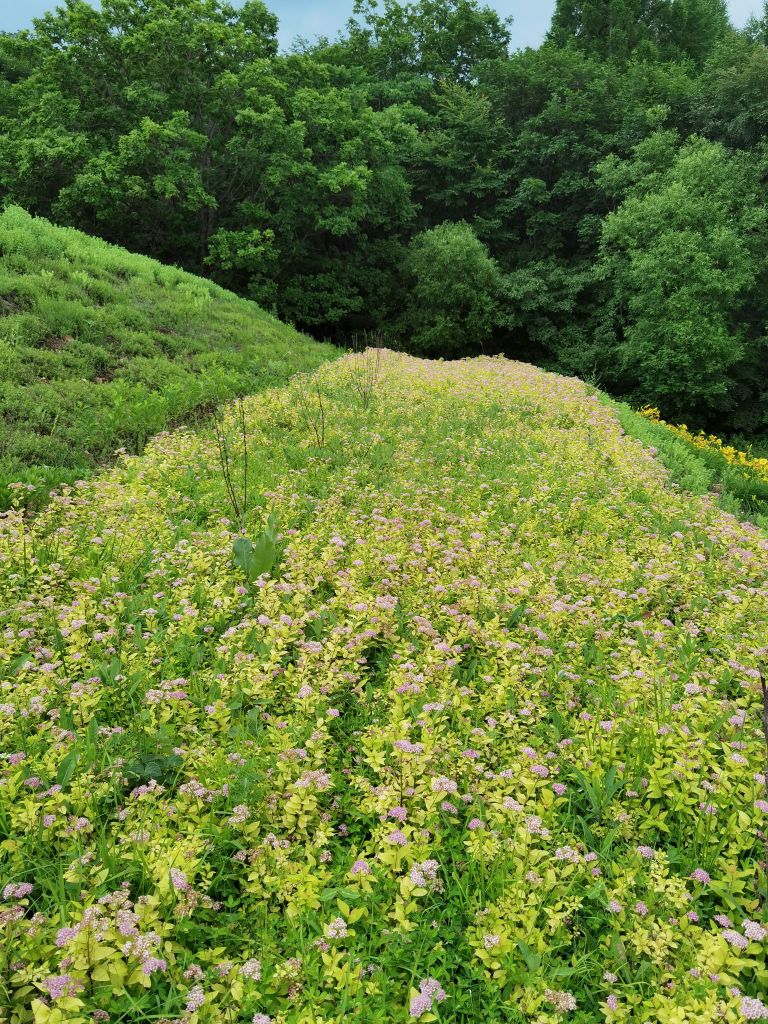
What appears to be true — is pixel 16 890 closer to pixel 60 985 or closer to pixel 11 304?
pixel 60 985

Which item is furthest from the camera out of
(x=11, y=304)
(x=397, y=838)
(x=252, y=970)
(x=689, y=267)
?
(x=689, y=267)

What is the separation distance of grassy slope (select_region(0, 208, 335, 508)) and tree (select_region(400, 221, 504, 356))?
13486 millimetres

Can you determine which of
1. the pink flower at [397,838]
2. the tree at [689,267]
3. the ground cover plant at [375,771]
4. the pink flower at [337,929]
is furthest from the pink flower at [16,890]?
the tree at [689,267]

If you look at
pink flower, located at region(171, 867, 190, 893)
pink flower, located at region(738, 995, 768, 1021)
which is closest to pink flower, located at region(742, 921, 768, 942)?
pink flower, located at region(738, 995, 768, 1021)

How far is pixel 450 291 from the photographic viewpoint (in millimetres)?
26188

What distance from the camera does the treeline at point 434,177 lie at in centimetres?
1998


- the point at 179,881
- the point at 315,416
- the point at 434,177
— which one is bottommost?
the point at 179,881

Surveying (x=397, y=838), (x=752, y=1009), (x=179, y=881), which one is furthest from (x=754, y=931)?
(x=179, y=881)

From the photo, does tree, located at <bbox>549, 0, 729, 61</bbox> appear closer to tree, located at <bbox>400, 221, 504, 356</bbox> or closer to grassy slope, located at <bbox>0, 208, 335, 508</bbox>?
tree, located at <bbox>400, 221, 504, 356</bbox>

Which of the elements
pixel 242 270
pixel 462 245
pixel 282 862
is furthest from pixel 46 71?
pixel 282 862

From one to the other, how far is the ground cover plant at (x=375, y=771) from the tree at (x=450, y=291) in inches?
908

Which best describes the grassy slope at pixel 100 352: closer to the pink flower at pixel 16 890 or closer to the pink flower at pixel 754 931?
the pink flower at pixel 16 890

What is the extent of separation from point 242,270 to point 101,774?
960 inches

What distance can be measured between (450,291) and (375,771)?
26.3m
